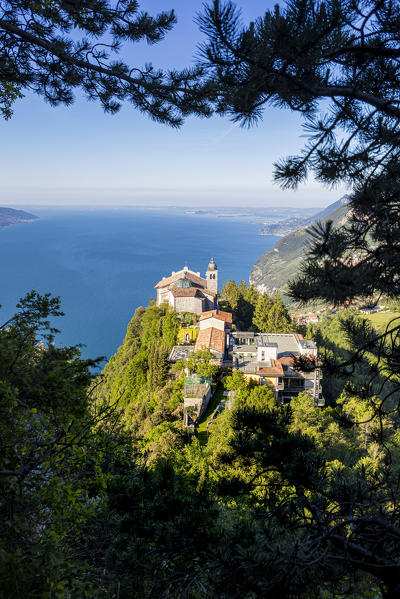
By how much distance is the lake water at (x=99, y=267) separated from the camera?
161 ft

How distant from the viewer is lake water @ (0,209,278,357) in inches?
1929

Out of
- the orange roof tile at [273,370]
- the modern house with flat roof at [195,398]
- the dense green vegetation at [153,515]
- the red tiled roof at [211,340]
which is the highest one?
the dense green vegetation at [153,515]

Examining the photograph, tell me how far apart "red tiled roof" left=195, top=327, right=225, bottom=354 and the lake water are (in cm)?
2414

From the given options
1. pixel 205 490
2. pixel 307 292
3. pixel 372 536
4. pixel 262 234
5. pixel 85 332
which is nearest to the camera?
pixel 307 292

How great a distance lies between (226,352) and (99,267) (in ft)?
209

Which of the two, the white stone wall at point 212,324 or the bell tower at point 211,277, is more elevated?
the bell tower at point 211,277

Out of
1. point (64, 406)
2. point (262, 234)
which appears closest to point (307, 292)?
point (64, 406)

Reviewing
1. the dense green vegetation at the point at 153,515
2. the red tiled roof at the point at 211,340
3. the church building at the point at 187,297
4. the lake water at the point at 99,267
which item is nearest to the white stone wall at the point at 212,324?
the red tiled roof at the point at 211,340

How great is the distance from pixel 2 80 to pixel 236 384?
13185 millimetres

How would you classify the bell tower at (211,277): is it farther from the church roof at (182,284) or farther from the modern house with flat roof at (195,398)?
the modern house with flat roof at (195,398)

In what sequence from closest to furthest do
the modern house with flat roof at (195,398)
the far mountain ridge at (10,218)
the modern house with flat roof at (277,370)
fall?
the modern house with flat roof at (195,398)
the modern house with flat roof at (277,370)
the far mountain ridge at (10,218)

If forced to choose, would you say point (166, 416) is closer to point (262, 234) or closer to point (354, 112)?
point (354, 112)

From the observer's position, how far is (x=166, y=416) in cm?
1488

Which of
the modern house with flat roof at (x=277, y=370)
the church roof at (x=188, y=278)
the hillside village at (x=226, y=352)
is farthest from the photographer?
the church roof at (x=188, y=278)
